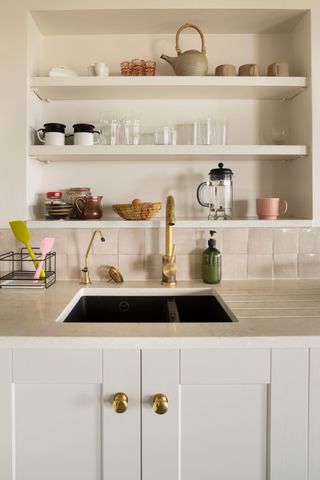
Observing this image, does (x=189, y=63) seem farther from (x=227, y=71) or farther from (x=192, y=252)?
(x=192, y=252)

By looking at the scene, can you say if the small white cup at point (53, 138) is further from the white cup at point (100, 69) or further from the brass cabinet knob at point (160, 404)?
the brass cabinet knob at point (160, 404)

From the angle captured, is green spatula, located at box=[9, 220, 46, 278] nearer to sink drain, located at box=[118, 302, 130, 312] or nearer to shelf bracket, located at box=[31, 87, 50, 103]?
sink drain, located at box=[118, 302, 130, 312]

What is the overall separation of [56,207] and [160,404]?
109 cm

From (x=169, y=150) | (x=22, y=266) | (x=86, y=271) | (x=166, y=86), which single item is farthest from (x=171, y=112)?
(x=22, y=266)

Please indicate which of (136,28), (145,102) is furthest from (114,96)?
(136,28)

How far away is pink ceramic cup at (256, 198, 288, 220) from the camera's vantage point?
1.86 meters

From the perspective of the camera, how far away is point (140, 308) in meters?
1.78

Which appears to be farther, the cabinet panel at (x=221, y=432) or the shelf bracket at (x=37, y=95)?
the shelf bracket at (x=37, y=95)

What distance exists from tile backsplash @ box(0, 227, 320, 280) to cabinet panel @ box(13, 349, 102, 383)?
2.55ft

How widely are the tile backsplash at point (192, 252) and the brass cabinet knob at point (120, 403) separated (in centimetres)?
84

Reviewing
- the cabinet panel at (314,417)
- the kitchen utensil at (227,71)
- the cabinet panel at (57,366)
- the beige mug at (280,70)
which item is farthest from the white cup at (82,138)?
the cabinet panel at (314,417)

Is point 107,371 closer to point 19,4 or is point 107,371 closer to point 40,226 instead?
point 40,226

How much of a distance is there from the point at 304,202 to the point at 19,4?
162 cm

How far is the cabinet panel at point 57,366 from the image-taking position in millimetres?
1177
